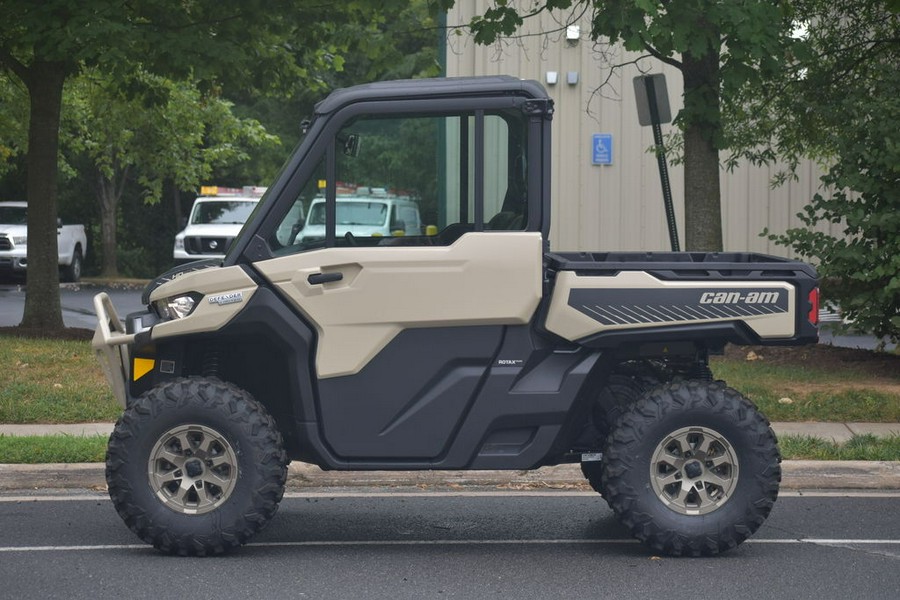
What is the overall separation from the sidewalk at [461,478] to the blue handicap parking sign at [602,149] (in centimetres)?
1451

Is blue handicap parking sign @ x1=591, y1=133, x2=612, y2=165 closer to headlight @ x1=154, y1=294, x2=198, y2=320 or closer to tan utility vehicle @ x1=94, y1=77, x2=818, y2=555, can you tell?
tan utility vehicle @ x1=94, y1=77, x2=818, y2=555

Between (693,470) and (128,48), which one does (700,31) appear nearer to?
(128,48)

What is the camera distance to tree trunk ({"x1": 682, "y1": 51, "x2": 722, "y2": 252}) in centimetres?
1462

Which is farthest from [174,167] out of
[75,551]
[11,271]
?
[75,551]

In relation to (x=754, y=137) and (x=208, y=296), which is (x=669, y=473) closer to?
(x=208, y=296)

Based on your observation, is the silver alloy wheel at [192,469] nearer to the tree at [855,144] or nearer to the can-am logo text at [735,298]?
the can-am logo text at [735,298]

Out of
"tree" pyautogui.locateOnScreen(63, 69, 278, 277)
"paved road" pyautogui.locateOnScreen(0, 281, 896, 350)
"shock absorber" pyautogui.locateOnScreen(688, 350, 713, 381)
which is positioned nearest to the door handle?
"shock absorber" pyautogui.locateOnScreen(688, 350, 713, 381)

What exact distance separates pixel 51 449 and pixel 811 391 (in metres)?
6.49

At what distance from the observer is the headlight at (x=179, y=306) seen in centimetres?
689

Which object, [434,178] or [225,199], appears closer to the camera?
[434,178]

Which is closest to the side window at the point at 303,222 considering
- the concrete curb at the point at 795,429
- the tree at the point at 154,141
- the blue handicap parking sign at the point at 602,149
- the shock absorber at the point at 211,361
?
the shock absorber at the point at 211,361

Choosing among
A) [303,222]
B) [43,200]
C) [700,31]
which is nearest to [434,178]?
[303,222]

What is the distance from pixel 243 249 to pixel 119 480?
1236 mm

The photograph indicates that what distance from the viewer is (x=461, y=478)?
894 centimetres
